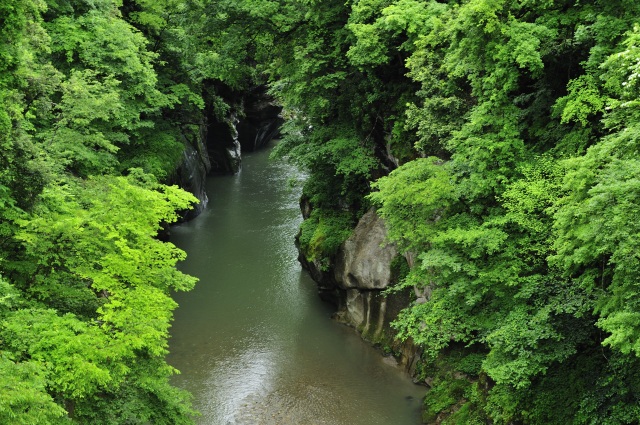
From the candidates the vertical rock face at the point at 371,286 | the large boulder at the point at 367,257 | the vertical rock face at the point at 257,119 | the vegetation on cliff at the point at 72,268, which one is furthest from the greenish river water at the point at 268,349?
the vertical rock face at the point at 257,119

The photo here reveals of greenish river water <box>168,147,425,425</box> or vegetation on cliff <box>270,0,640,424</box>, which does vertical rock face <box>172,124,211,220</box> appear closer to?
greenish river water <box>168,147,425,425</box>

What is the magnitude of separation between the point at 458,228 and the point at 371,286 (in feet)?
26.5

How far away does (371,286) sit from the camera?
22.9 m

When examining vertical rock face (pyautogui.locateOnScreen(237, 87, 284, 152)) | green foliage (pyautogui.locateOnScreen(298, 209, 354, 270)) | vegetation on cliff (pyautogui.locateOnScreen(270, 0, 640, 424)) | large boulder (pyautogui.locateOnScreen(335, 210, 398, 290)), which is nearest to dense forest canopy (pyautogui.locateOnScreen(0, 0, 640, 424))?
vegetation on cliff (pyautogui.locateOnScreen(270, 0, 640, 424))

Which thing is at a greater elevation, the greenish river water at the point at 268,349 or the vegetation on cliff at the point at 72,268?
the vegetation on cliff at the point at 72,268

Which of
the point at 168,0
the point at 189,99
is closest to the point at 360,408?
the point at 189,99

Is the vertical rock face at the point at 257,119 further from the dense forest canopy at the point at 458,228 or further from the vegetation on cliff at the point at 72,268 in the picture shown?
the dense forest canopy at the point at 458,228

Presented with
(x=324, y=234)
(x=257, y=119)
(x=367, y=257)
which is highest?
(x=257, y=119)

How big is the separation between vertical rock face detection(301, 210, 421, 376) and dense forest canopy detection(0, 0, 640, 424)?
2.74 meters

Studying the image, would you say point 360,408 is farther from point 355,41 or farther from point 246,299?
point 355,41

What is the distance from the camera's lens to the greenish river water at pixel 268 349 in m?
19.5

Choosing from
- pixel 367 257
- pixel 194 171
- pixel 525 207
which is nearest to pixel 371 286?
pixel 367 257

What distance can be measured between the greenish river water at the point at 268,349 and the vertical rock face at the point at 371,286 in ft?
2.01

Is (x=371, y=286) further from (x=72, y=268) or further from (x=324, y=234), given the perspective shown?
(x=72, y=268)
